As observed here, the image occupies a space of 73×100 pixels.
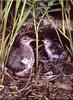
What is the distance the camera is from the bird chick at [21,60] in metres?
2.00

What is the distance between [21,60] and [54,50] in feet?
0.79

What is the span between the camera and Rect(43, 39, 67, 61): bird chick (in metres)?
2.09

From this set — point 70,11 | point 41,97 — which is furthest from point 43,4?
point 41,97

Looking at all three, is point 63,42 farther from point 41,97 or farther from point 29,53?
point 41,97

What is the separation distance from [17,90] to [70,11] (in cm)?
70

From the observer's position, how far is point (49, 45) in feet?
6.91

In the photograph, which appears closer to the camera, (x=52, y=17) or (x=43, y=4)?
(x=43, y=4)

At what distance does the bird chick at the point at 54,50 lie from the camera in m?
2.09

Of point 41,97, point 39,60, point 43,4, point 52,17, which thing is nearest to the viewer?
point 41,97

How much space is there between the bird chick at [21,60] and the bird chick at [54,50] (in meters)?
0.11

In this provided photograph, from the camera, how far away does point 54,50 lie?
2.10 m

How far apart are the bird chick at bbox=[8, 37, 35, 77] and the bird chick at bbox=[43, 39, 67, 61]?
11cm

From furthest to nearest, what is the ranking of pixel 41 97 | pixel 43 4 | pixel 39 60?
pixel 39 60 < pixel 43 4 < pixel 41 97

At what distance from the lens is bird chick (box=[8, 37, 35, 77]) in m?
2.00
